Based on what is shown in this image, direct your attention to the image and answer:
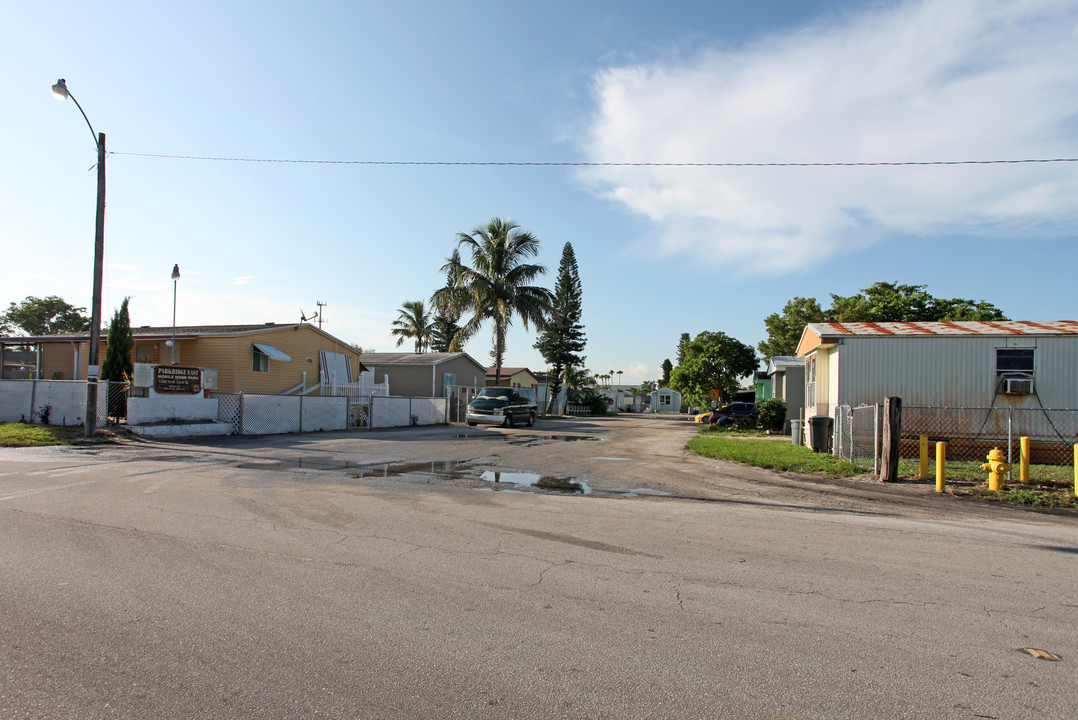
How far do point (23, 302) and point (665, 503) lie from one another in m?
70.1

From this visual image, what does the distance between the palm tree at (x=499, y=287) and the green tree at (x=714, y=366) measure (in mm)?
11715

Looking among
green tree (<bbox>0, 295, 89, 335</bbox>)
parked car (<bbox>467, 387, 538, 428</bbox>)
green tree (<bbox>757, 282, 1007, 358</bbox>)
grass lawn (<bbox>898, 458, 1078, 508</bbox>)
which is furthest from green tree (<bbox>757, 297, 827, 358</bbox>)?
green tree (<bbox>0, 295, 89, 335</bbox>)

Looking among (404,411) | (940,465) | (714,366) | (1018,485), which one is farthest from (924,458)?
(714,366)

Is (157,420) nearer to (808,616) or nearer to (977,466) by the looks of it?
(808,616)

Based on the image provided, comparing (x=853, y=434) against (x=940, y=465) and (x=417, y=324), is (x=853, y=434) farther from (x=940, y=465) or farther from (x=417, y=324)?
(x=417, y=324)

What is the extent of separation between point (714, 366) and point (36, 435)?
121ft

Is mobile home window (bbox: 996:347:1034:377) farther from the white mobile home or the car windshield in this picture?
the car windshield

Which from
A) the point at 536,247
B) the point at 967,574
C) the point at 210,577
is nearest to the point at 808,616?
the point at 967,574

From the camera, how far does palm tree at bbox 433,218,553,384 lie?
38125 mm

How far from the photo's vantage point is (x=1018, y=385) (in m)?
16.1

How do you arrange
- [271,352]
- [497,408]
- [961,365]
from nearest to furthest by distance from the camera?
[961,365], [271,352], [497,408]

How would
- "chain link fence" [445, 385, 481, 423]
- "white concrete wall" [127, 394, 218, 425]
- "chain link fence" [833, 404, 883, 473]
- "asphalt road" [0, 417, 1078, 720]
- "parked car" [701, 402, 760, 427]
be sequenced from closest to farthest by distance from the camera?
"asphalt road" [0, 417, 1078, 720]
"chain link fence" [833, 404, 883, 473]
"white concrete wall" [127, 394, 218, 425]
"chain link fence" [445, 385, 481, 423]
"parked car" [701, 402, 760, 427]

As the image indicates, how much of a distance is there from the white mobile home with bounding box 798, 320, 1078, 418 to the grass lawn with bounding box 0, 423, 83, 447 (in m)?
19.9

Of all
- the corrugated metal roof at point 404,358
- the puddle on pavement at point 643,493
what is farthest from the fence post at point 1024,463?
the corrugated metal roof at point 404,358
